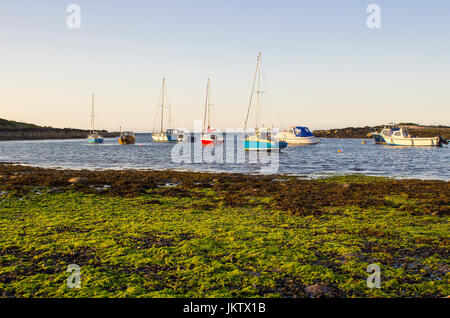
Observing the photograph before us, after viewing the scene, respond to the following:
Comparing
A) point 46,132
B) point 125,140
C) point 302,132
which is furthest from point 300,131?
point 46,132

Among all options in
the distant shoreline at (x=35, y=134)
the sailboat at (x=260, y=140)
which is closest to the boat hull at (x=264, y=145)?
the sailboat at (x=260, y=140)

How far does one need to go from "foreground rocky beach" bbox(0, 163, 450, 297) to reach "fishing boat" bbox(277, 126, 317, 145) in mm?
84975

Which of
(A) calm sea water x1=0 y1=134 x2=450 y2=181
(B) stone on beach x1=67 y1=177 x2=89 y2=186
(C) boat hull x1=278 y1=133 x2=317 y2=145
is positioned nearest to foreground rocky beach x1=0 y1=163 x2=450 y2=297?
(B) stone on beach x1=67 y1=177 x2=89 y2=186

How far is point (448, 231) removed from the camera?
32.1 ft

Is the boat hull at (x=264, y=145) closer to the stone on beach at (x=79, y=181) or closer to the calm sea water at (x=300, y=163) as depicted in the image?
the calm sea water at (x=300, y=163)

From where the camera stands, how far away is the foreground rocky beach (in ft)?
19.9

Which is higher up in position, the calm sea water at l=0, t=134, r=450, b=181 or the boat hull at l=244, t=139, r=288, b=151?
the boat hull at l=244, t=139, r=288, b=151

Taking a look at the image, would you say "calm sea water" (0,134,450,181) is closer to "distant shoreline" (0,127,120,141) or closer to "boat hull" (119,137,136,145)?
"boat hull" (119,137,136,145)

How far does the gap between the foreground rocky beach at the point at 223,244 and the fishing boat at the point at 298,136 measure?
279 feet

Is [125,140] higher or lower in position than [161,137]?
lower

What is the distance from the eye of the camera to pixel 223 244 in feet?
28.0

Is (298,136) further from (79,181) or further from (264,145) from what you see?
(79,181)

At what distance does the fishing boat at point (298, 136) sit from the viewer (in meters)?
99.5

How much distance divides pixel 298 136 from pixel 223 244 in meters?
94.7
